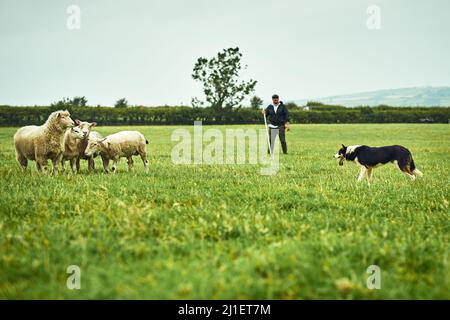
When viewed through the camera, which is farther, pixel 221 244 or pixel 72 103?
pixel 72 103

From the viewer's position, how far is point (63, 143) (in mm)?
12047

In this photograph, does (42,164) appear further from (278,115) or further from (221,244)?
(278,115)

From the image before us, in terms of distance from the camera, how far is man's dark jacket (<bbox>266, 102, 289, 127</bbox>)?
65.3 ft

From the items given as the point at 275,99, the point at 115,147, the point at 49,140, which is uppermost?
the point at 275,99

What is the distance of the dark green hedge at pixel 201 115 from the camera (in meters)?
54.8

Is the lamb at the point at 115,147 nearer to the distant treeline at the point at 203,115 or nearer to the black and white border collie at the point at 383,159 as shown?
the black and white border collie at the point at 383,159

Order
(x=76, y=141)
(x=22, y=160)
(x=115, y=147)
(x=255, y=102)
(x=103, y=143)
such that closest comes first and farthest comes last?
(x=76, y=141) < (x=22, y=160) < (x=103, y=143) < (x=115, y=147) < (x=255, y=102)

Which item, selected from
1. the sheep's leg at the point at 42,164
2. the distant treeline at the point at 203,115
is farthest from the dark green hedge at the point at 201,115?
the sheep's leg at the point at 42,164

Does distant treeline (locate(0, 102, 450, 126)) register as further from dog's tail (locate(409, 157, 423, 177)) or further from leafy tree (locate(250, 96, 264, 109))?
dog's tail (locate(409, 157, 423, 177))

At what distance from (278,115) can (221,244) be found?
1532 centimetres

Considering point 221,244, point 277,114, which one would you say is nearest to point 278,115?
point 277,114
